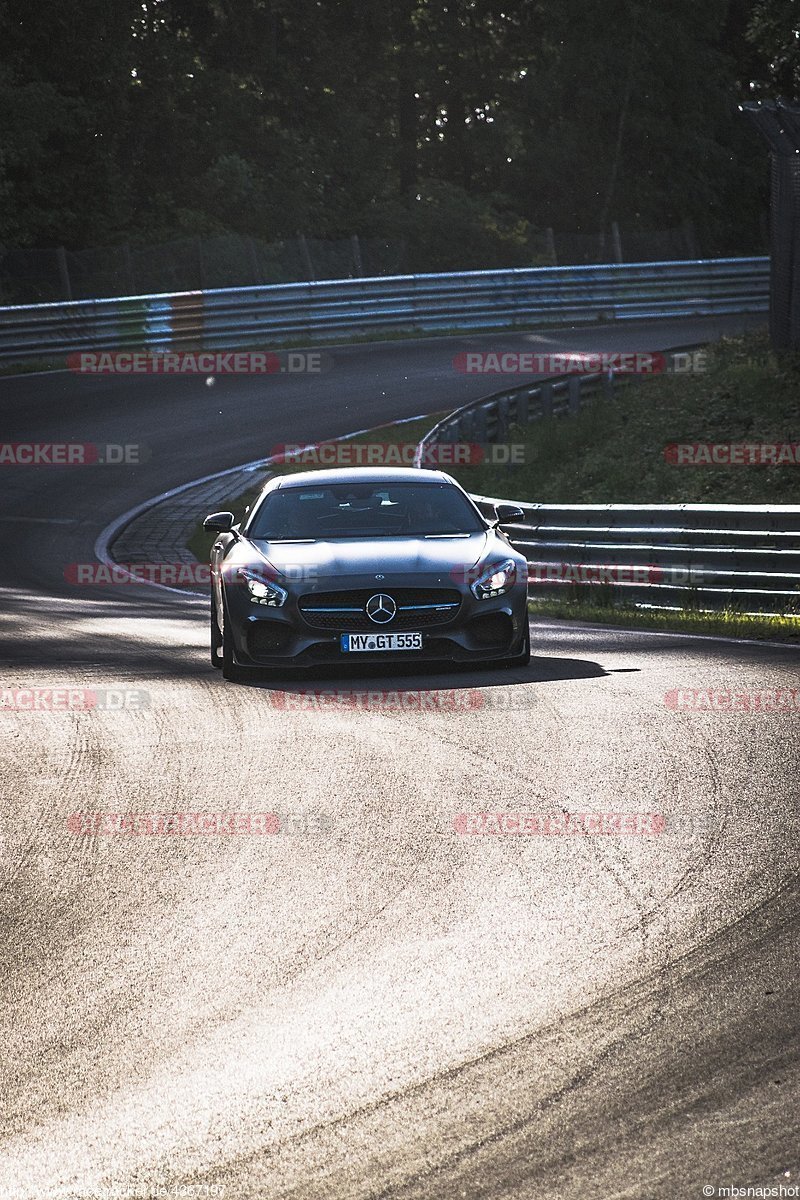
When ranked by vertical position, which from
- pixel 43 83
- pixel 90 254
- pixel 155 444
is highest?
pixel 43 83

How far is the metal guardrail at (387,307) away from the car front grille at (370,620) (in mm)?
24557

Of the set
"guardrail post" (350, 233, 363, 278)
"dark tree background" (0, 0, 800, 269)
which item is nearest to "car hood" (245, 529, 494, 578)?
"guardrail post" (350, 233, 363, 278)

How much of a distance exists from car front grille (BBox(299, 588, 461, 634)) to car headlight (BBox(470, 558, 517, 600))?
17cm

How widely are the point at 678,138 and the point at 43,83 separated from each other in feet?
67.7

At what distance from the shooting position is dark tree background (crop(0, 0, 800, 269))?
4538 cm

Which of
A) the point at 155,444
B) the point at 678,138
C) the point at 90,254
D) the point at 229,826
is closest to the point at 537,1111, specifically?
the point at 229,826

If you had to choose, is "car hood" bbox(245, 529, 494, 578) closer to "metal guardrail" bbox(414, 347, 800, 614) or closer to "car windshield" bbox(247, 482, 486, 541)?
"car windshield" bbox(247, 482, 486, 541)

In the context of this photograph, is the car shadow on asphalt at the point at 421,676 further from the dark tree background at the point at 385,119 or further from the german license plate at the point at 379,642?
the dark tree background at the point at 385,119

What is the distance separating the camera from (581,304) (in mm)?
41219

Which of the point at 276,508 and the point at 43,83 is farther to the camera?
the point at 43,83

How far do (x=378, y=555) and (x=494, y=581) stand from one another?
2.63 ft

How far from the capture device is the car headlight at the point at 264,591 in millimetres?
11461

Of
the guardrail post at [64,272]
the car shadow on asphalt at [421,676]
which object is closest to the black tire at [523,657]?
the car shadow on asphalt at [421,676]

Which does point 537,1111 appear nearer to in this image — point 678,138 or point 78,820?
point 78,820
